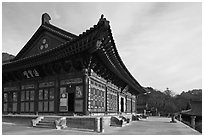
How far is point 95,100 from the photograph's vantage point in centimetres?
1577

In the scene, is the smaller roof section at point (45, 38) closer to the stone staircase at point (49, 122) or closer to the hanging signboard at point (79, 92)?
the hanging signboard at point (79, 92)

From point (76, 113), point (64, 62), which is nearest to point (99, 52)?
point (64, 62)

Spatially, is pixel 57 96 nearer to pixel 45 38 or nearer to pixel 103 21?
pixel 45 38

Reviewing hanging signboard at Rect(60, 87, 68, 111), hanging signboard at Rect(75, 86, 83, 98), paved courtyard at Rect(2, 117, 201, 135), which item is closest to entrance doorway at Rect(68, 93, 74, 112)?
hanging signboard at Rect(60, 87, 68, 111)

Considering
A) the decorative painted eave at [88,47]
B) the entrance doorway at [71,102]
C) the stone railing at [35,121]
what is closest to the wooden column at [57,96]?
the entrance doorway at [71,102]

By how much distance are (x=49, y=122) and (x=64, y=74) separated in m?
3.70

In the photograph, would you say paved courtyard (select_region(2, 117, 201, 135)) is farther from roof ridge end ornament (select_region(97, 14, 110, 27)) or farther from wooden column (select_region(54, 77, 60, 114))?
roof ridge end ornament (select_region(97, 14, 110, 27))

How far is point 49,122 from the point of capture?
1399 centimetres

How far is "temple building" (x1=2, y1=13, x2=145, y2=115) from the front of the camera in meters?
13.8

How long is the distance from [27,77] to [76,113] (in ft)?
21.3

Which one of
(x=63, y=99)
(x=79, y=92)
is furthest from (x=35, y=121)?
(x=79, y=92)

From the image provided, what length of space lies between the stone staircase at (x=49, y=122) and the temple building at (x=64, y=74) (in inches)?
49.5

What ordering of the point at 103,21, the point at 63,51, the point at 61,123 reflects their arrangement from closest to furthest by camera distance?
the point at 103,21
the point at 61,123
the point at 63,51

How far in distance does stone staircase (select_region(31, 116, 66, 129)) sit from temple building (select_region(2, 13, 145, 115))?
126 centimetres
